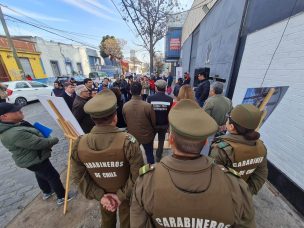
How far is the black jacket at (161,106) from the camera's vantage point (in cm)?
313

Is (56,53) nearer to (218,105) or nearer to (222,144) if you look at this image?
(218,105)

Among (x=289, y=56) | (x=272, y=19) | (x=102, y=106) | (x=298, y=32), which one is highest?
(x=272, y=19)

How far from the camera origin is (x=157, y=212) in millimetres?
926

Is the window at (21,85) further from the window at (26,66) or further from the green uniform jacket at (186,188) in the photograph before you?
the green uniform jacket at (186,188)

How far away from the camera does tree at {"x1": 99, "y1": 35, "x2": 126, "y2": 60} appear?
40250mm

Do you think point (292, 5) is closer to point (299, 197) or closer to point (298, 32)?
point (298, 32)

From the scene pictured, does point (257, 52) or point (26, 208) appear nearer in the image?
point (26, 208)

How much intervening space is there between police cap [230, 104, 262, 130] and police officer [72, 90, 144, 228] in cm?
100

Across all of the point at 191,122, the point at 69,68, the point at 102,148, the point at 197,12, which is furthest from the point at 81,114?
the point at 69,68

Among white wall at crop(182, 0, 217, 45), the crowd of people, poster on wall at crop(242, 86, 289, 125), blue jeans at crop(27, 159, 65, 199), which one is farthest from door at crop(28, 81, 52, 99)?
poster on wall at crop(242, 86, 289, 125)

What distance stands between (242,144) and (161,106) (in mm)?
1846

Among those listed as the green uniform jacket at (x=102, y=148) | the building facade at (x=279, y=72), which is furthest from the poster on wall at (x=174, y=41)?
the green uniform jacket at (x=102, y=148)

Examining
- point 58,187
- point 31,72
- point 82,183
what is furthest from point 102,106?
point 31,72

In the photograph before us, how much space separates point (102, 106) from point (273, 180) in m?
3.46
